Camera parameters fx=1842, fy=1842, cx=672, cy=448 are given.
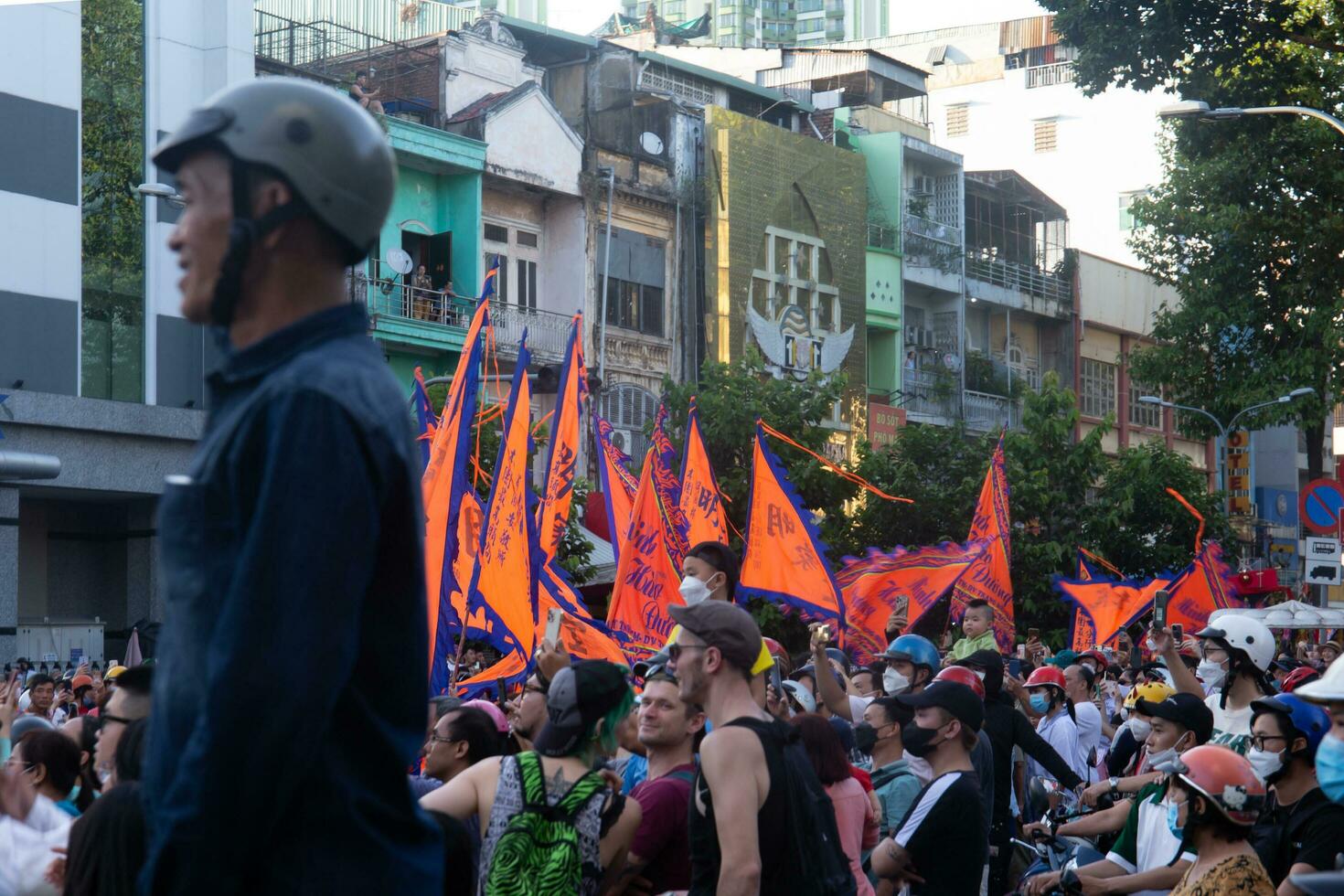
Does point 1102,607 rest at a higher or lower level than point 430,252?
lower

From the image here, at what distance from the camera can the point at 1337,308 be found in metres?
23.1

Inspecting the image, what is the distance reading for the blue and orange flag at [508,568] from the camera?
11.4 meters

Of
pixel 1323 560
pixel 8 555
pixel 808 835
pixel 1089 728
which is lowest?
pixel 1089 728

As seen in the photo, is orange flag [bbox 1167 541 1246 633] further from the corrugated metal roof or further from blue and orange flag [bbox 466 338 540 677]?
the corrugated metal roof

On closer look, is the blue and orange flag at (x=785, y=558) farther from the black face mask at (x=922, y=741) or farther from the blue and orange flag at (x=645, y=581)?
the black face mask at (x=922, y=741)

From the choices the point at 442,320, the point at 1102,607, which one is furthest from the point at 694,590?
the point at 442,320

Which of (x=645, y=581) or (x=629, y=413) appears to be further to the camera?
(x=629, y=413)

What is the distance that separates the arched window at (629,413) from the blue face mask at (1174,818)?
94.1 feet

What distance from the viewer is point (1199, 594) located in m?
22.6

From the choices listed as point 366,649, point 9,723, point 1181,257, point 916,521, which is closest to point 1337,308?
point 1181,257

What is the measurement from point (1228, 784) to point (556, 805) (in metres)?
1.93

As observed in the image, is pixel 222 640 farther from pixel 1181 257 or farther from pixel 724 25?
pixel 724 25

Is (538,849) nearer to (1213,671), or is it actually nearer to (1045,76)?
(1213,671)

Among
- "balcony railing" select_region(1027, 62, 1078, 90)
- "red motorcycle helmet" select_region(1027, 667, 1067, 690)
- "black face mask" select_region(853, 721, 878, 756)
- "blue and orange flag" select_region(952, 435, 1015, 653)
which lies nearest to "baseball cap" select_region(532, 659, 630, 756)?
"black face mask" select_region(853, 721, 878, 756)
